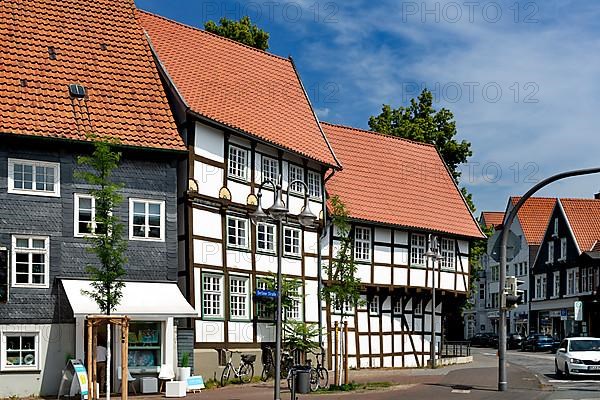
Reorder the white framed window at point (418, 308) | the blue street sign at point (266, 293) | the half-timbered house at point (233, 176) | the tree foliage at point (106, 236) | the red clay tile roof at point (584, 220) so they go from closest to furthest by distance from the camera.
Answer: the tree foliage at point (106, 236) → the half-timbered house at point (233, 176) → the blue street sign at point (266, 293) → the white framed window at point (418, 308) → the red clay tile roof at point (584, 220)

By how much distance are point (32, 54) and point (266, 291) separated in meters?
11.2

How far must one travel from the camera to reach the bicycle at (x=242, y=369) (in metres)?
32.0

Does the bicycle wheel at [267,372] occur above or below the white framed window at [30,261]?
below

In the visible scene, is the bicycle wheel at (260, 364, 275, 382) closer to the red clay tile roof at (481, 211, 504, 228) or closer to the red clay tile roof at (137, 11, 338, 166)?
the red clay tile roof at (137, 11, 338, 166)

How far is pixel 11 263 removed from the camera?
28609mm

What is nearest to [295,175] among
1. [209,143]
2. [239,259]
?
[239,259]

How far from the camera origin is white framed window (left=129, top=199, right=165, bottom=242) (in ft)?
100

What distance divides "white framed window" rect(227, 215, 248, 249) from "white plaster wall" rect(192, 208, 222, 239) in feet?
2.40

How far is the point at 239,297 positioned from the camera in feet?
112

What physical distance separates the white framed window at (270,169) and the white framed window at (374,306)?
31.1 feet

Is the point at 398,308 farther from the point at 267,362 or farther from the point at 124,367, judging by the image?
the point at 124,367

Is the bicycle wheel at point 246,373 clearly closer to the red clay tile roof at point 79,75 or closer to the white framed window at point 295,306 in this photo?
the white framed window at point 295,306

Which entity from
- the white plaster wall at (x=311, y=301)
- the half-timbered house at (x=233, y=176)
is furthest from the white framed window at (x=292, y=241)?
the white plaster wall at (x=311, y=301)

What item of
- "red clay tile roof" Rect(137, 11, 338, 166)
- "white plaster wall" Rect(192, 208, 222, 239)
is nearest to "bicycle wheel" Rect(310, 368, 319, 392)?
"white plaster wall" Rect(192, 208, 222, 239)
